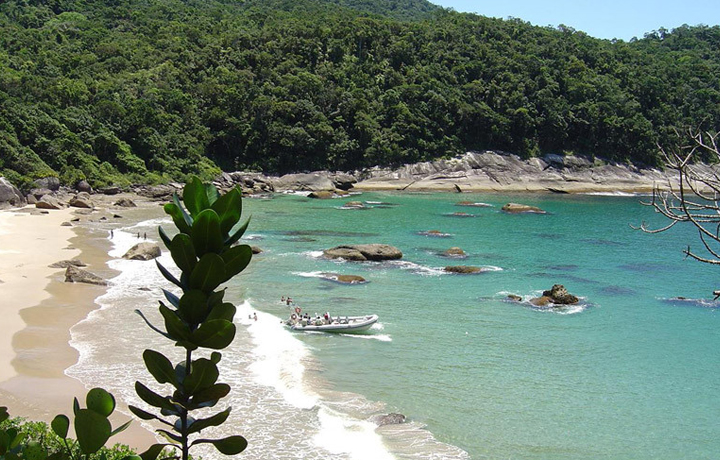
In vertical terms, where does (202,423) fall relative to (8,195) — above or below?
above

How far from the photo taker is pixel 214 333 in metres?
3.82

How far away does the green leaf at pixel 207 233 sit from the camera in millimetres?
3760

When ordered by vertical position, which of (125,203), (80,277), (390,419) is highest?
(125,203)

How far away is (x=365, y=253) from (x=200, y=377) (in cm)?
3141

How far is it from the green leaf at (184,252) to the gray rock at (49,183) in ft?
178

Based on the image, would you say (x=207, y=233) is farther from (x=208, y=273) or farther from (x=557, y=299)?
(x=557, y=299)

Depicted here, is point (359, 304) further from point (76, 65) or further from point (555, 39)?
point (555, 39)

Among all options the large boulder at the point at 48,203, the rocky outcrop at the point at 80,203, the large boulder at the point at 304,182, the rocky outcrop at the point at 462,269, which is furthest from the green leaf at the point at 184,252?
the large boulder at the point at 304,182

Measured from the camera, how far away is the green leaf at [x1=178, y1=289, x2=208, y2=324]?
382cm

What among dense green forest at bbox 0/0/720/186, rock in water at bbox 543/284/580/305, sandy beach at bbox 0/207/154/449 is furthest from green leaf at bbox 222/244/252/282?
dense green forest at bbox 0/0/720/186

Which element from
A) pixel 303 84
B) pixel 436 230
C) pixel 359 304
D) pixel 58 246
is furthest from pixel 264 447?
pixel 303 84

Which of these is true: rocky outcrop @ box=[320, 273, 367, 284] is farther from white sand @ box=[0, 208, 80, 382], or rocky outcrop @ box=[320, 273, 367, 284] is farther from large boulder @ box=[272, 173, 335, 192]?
large boulder @ box=[272, 173, 335, 192]

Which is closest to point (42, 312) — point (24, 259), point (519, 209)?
point (24, 259)

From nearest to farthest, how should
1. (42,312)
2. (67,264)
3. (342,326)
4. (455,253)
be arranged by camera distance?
(342,326), (42,312), (67,264), (455,253)
